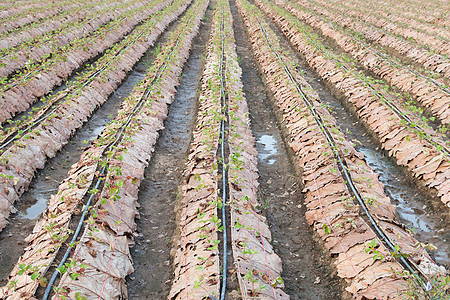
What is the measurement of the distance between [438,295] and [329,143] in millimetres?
4190

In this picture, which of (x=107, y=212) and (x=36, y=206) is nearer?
(x=107, y=212)

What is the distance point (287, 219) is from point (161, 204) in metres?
2.51

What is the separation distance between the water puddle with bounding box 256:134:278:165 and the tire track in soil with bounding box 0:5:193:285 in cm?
440

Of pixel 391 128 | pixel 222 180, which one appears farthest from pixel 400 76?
pixel 222 180

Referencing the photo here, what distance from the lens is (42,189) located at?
743 cm

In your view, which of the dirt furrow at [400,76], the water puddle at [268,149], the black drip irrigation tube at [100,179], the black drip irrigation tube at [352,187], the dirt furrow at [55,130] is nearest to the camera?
the black drip irrigation tube at [100,179]

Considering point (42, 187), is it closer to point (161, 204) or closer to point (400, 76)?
point (161, 204)

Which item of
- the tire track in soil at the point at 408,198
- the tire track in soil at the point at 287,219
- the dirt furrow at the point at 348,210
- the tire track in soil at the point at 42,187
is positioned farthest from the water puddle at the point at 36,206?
the tire track in soil at the point at 408,198

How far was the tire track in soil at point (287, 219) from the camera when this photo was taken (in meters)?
5.49

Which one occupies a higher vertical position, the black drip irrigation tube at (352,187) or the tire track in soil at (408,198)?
the black drip irrigation tube at (352,187)

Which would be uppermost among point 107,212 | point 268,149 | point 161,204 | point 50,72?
point 50,72

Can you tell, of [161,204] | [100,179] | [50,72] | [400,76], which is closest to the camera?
[100,179]

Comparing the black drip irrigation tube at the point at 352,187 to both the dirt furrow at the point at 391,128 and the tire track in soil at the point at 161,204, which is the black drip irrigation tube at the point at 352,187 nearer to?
the dirt furrow at the point at 391,128

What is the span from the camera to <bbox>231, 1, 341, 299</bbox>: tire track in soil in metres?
5.49
